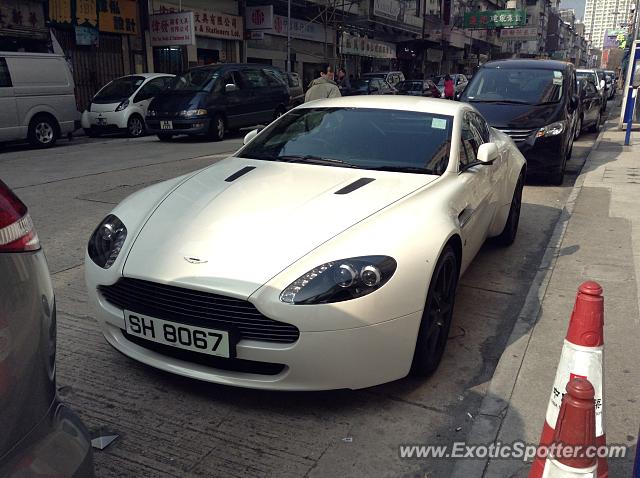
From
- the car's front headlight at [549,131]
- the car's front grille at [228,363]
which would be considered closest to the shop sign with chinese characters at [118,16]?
the car's front headlight at [549,131]

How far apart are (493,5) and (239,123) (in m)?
55.0

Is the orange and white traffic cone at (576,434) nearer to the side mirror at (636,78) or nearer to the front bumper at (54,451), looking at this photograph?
the front bumper at (54,451)

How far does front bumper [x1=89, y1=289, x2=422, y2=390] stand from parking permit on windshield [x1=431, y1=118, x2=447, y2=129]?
1.69 metres

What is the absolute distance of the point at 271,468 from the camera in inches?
92.8

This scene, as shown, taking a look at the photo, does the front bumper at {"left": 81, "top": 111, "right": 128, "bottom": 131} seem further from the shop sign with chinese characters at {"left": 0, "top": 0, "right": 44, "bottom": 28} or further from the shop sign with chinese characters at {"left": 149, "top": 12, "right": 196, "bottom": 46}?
the shop sign with chinese characters at {"left": 149, "top": 12, "right": 196, "bottom": 46}

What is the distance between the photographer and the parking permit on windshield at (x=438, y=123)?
3.95 metres

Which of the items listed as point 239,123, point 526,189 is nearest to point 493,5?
point 239,123

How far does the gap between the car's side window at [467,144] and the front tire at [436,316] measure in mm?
888

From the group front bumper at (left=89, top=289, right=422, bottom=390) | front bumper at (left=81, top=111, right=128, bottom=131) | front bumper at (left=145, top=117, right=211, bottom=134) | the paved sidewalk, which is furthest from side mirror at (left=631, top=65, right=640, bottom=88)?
front bumper at (left=89, top=289, right=422, bottom=390)

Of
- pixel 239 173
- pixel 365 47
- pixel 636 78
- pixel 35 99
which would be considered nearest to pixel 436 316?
pixel 239 173

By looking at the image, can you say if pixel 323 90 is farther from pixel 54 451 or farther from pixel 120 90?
pixel 54 451

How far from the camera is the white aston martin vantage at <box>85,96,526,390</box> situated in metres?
2.48

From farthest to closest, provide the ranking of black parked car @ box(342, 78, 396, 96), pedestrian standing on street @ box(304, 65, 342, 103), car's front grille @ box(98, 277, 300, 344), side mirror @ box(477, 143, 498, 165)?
black parked car @ box(342, 78, 396, 96)
pedestrian standing on street @ box(304, 65, 342, 103)
side mirror @ box(477, 143, 498, 165)
car's front grille @ box(98, 277, 300, 344)

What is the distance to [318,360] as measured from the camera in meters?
2.49
